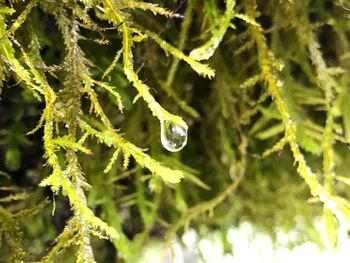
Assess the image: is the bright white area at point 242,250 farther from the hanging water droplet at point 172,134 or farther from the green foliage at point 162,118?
the hanging water droplet at point 172,134

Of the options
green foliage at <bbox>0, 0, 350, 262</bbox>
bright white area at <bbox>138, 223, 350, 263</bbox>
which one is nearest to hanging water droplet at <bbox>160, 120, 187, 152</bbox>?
green foliage at <bbox>0, 0, 350, 262</bbox>

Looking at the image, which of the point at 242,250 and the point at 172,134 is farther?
the point at 242,250

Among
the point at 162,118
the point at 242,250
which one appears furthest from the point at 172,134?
the point at 242,250

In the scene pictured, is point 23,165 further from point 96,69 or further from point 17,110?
point 96,69

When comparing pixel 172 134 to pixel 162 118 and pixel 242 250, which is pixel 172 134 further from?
pixel 242 250

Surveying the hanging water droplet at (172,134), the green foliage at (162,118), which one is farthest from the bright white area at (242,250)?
the hanging water droplet at (172,134)

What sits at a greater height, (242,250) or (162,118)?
(162,118)
